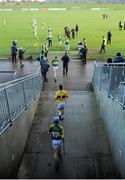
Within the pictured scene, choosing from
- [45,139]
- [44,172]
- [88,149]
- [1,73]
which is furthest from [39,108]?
[1,73]

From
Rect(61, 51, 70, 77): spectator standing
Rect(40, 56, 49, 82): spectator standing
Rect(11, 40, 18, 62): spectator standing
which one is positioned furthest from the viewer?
Rect(11, 40, 18, 62): spectator standing

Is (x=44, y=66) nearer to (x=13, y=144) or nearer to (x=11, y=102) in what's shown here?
(x=11, y=102)

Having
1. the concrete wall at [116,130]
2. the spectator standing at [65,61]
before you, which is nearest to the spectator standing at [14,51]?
the spectator standing at [65,61]

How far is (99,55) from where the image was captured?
25.7 m

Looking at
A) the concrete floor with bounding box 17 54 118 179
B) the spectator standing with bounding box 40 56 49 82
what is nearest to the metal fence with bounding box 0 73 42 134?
the concrete floor with bounding box 17 54 118 179

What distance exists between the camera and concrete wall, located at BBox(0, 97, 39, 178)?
7.31 m

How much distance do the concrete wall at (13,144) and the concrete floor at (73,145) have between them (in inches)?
13.5

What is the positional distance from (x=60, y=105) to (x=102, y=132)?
1925 millimetres

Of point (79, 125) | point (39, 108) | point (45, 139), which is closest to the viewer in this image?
point (45, 139)

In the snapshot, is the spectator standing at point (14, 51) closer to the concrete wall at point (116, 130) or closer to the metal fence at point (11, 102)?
the metal fence at point (11, 102)

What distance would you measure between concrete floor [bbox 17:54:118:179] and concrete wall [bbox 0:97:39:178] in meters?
0.34

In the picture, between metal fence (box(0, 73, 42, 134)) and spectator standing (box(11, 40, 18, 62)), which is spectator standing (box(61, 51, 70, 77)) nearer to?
spectator standing (box(11, 40, 18, 62))

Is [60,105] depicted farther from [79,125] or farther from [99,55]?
[99,55]

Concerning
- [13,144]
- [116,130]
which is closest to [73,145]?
[116,130]
